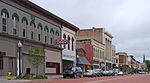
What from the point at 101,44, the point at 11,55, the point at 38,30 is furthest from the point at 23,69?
the point at 101,44

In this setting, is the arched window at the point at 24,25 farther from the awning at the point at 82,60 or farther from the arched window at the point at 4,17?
the awning at the point at 82,60

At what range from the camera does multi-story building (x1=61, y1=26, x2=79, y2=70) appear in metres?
51.2

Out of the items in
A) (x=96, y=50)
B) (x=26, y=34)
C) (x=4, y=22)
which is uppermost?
(x=4, y=22)

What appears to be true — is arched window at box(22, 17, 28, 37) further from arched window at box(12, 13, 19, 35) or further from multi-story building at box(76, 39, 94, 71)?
multi-story building at box(76, 39, 94, 71)

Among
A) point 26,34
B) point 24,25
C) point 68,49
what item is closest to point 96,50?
point 68,49

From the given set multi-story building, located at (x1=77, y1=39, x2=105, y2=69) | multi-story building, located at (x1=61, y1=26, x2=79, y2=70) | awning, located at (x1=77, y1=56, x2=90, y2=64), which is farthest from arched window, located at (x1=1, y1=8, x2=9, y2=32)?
multi-story building, located at (x1=77, y1=39, x2=105, y2=69)

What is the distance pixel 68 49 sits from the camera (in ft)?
176

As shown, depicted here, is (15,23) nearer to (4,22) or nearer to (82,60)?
(4,22)

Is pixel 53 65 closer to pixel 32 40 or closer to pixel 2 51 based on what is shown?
pixel 32 40

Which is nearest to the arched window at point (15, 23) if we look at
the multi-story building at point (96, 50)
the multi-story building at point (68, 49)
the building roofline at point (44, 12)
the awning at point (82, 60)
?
the building roofline at point (44, 12)

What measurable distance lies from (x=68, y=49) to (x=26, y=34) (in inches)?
682

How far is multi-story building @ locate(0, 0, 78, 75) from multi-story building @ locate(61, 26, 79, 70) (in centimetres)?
188

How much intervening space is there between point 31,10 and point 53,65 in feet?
41.6

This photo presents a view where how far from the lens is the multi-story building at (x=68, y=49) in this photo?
51206 millimetres
